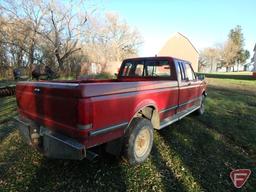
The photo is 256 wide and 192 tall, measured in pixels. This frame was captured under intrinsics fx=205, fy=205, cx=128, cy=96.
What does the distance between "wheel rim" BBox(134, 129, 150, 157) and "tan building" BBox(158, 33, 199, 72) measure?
40.3 metres

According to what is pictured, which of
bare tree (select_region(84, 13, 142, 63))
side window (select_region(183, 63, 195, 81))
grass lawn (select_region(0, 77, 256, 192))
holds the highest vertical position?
bare tree (select_region(84, 13, 142, 63))

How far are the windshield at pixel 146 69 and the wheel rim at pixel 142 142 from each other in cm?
184

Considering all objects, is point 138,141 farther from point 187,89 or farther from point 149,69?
point 187,89

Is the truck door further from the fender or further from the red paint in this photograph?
the red paint

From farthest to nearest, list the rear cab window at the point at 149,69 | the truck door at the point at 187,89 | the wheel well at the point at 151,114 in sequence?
the truck door at the point at 187,89, the rear cab window at the point at 149,69, the wheel well at the point at 151,114

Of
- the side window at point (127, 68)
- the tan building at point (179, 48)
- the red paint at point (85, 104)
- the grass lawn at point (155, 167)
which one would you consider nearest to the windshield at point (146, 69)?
the side window at point (127, 68)

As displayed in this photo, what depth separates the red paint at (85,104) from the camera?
8.59ft

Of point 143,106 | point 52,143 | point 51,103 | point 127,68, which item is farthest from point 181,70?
point 52,143

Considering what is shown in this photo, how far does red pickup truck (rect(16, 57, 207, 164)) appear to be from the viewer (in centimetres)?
265

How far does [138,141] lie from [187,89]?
257 cm

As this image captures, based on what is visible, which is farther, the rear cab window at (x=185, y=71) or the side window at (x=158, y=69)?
the rear cab window at (x=185, y=71)

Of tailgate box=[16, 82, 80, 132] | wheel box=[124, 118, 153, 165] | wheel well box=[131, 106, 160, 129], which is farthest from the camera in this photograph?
wheel well box=[131, 106, 160, 129]

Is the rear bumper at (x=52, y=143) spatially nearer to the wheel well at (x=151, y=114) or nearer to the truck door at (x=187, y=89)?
the wheel well at (x=151, y=114)

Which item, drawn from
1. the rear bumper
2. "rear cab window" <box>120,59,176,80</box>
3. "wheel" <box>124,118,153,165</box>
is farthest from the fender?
"rear cab window" <box>120,59,176,80</box>
